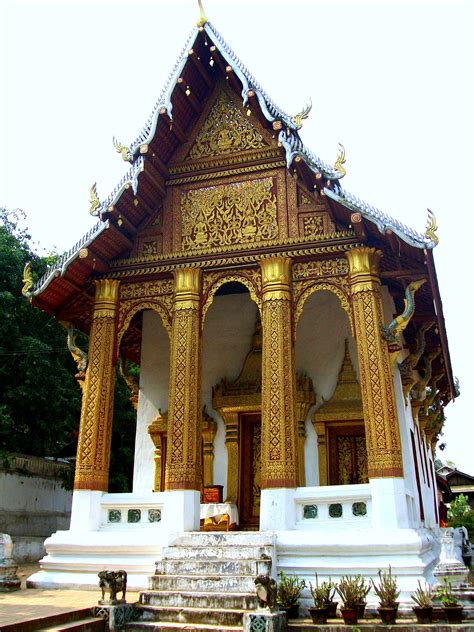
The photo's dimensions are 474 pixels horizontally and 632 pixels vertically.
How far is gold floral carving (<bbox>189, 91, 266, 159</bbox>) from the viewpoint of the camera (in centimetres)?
991

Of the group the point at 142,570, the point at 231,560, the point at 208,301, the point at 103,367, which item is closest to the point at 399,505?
the point at 231,560

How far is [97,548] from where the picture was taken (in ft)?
26.8

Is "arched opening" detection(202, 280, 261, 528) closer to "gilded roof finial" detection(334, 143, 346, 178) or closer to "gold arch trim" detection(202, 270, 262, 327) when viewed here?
"gold arch trim" detection(202, 270, 262, 327)

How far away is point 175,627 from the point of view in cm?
602

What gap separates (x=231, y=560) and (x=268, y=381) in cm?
233

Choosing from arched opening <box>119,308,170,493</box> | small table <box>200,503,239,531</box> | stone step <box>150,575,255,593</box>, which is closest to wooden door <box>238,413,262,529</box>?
small table <box>200,503,239,531</box>

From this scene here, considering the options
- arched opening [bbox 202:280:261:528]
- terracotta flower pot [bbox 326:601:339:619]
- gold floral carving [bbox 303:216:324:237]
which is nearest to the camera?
terracotta flower pot [bbox 326:601:339:619]

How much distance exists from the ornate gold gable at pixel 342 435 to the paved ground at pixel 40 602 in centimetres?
363

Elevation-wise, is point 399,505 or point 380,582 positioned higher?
point 399,505

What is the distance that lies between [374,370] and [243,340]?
11.2 ft

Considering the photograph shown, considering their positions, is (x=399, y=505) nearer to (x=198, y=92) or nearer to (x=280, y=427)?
(x=280, y=427)

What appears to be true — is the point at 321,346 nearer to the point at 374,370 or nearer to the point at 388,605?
the point at 374,370

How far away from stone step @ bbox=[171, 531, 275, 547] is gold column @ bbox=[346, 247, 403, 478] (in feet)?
4.99

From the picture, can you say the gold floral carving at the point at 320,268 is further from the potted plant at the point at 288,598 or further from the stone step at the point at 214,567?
the potted plant at the point at 288,598
